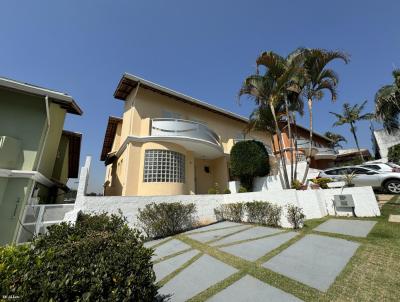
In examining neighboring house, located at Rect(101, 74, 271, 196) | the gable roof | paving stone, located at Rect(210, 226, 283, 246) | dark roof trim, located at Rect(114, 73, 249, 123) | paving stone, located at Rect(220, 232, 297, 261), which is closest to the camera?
paving stone, located at Rect(220, 232, 297, 261)

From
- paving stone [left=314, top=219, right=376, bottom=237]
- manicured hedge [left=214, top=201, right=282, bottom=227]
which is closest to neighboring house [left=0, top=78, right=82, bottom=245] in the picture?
manicured hedge [left=214, top=201, right=282, bottom=227]

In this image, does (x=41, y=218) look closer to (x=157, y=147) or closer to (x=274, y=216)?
(x=157, y=147)

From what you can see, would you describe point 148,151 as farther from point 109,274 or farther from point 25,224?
point 109,274

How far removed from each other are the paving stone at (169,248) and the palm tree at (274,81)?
25.1 feet

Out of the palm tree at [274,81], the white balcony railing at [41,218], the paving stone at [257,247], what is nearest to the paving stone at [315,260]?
the paving stone at [257,247]

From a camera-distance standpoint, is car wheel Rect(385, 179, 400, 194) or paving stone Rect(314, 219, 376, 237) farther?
car wheel Rect(385, 179, 400, 194)

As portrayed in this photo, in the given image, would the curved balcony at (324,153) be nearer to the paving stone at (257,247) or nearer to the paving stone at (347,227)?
the paving stone at (347,227)

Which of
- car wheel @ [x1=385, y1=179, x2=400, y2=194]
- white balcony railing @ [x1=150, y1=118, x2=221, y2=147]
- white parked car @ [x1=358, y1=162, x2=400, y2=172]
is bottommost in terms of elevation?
car wheel @ [x1=385, y1=179, x2=400, y2=194]

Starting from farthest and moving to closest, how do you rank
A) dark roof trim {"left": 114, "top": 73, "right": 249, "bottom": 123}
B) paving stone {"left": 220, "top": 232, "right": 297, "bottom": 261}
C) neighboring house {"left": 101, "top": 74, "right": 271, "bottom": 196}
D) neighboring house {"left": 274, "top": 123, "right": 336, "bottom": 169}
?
neighboring house {"left": 274, "top": 123, "right": 336, "bottom": 169}
dark roof trim {"left": 114, "top": 73, "right": 249, "bottom": 123}
neighboring house {"left": 101, "top": 74, "right": 271, "bottom": 196}
paving stone {"left": 220, "top": 232, "right": 297, "bottom": 261}

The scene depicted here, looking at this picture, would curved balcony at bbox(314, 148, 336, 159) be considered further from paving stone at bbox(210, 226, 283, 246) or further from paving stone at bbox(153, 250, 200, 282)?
paving stone at bbox(153, 250, 200, 282)

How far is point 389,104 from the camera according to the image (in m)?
14.0

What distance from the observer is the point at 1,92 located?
35.0 feet

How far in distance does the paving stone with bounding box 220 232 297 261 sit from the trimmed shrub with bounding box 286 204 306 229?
0.88 metres

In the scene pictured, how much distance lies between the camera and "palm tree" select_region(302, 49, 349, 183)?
453 inches
